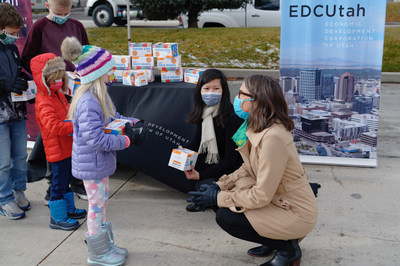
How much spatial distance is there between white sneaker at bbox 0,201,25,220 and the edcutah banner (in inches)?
120

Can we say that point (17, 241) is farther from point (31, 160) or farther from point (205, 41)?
point (205, 41)

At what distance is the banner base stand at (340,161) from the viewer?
17.1 feet

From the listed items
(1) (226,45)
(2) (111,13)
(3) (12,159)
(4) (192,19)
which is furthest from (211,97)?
(2) (111,13)

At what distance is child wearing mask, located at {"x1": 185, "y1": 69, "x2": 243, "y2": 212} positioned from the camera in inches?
152

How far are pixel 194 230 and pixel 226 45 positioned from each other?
28.3ft

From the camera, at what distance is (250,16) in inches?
583

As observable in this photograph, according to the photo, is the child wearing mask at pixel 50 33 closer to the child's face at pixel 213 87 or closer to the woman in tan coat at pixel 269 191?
the child's face at pixel 213 87

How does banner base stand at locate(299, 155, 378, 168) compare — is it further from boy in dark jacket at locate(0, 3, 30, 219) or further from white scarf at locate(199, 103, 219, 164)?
boy in dark jacket at locate(0, 3, 30, 219)

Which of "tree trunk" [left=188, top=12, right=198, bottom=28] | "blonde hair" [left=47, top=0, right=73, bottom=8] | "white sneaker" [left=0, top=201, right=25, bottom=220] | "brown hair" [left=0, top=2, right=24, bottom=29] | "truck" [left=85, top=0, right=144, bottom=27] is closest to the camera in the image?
"brown hair" [left=0, top=2, right=24, bottom=29]

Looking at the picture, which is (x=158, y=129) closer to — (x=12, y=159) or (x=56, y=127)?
(x=56, y=127)

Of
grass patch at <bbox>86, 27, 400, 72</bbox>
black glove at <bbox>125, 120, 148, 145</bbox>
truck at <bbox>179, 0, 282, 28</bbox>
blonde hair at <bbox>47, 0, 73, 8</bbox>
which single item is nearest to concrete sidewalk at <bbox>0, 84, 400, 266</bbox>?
black glove at <bbox>125, 120, 148, 145</bbox>

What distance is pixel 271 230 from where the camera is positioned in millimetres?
2934

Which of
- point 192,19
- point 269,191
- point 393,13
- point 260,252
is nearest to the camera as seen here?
point 269,191

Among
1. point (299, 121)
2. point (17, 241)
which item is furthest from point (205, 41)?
point (17, 241)
